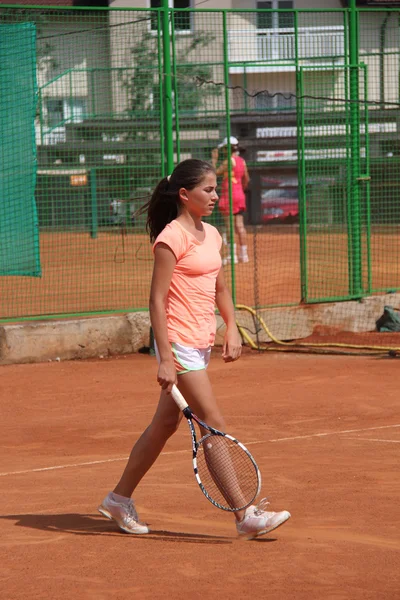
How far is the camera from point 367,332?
13.0 metres

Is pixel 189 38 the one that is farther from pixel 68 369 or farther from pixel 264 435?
pixel 264 435

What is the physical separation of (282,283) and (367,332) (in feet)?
8.05

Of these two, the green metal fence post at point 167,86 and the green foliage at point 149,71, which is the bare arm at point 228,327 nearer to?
the green metal fence post at point 167,86

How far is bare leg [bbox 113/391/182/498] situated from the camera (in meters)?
5.32

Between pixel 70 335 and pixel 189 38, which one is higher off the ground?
pixel 189 38

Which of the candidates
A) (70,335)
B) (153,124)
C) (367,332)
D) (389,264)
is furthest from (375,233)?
(70,335)

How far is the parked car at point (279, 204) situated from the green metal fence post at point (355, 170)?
11600mm

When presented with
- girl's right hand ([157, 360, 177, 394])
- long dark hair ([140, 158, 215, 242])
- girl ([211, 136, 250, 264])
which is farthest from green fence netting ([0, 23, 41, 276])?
girl's right hand ([157, 360, 177, 394])

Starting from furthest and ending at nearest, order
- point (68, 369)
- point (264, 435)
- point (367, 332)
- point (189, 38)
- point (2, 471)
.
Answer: point (189, 38) → point (367, 332) → point (68, 369) → point (264, 435) → point (2, 471)

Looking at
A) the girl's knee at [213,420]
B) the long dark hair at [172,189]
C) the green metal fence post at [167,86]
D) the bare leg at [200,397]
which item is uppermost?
the green metal fence post at [167,86]

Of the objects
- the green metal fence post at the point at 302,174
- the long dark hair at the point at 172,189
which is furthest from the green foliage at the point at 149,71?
the long dark hair at the point at 172,189

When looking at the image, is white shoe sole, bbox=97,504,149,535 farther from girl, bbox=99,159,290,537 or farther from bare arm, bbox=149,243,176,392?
bare arm, bbox=149,243,176,392

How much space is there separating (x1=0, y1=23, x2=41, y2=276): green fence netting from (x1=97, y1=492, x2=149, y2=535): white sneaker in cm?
638

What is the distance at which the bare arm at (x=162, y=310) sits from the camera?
507 cm
